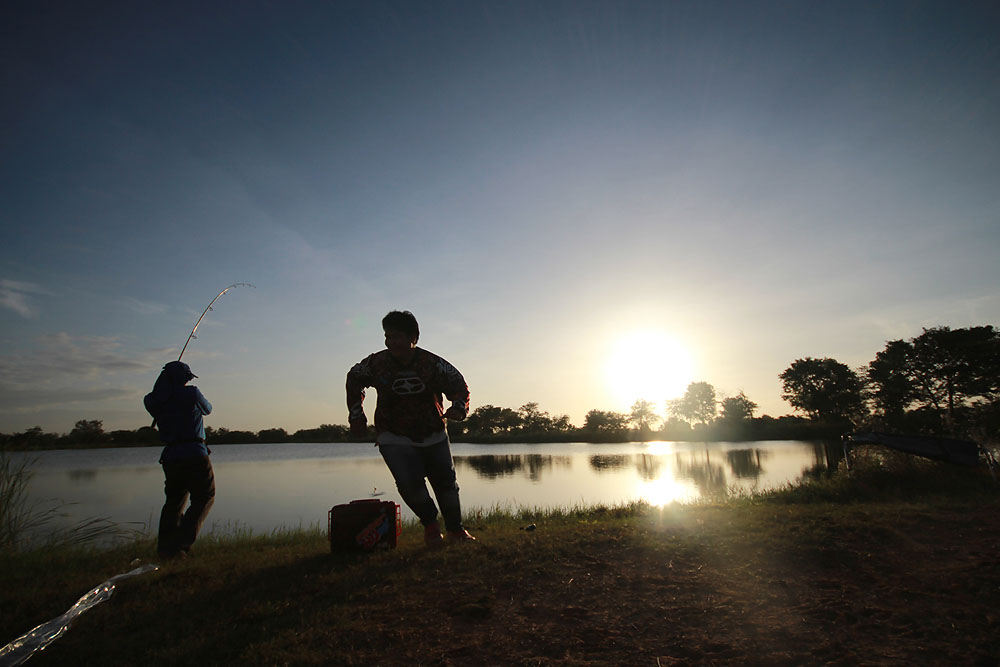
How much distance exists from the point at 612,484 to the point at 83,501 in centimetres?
1782

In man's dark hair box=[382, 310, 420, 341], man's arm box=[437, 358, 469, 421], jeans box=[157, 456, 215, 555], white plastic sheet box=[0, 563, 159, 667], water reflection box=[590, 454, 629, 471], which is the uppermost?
man's dark hair box=[382, 310, 420, 341]

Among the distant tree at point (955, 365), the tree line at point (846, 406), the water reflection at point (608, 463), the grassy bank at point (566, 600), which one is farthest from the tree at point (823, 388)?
the grassy bank at point (566, 600)

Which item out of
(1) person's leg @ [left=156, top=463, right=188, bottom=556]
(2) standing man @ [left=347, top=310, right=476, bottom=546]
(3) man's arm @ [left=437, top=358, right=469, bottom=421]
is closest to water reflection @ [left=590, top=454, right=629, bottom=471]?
(2) standing man @ [left=347, top=310, right=476, bottom=546]

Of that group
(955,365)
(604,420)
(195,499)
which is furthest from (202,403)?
(604,420)

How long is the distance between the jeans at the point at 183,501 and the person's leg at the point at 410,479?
2192 millimetres

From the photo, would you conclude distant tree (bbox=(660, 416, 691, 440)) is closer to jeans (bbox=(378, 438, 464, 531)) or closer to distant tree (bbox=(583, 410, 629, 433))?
distant tree (bbox=(583, 410, 629, 433))

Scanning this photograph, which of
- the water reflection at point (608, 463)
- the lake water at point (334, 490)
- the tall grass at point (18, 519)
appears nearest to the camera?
the tall grass at point (18, 519)

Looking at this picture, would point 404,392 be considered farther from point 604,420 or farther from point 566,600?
point 604,420

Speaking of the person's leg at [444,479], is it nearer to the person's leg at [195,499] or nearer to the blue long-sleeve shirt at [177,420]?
the person's leg at [195,499]

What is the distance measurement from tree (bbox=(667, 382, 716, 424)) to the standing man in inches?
3821

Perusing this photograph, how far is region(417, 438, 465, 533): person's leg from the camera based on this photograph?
5.45 m

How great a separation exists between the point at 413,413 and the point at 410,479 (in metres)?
0.75

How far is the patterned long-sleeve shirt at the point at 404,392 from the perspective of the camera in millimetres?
5305

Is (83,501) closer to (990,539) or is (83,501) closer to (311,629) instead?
(311,629)
